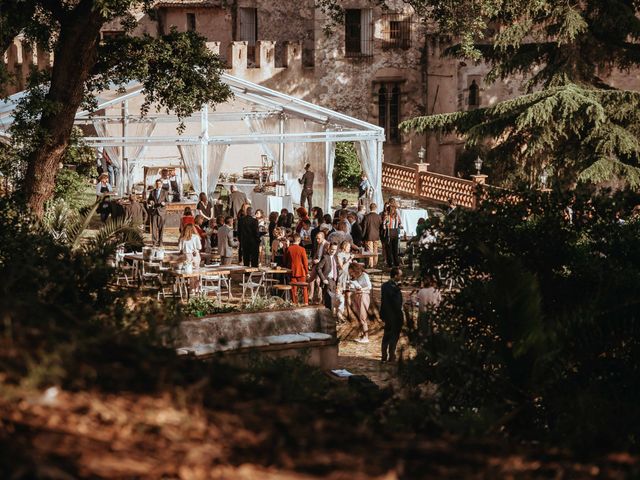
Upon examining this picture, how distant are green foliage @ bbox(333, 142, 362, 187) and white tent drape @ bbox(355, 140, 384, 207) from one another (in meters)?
10.0

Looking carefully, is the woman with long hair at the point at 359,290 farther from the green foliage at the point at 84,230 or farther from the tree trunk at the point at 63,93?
the tree trunk at the point at 63,93

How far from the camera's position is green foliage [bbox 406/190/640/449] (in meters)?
8.22

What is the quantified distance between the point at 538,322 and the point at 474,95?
33192mm

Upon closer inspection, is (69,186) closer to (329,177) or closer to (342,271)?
(329,177)

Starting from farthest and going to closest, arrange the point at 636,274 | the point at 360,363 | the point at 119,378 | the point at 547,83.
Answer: the point at 547,83
the point at 360,363
the point at 636,274
the point at 119,378

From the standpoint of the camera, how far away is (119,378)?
4.95m

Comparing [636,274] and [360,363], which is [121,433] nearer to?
[636,274]

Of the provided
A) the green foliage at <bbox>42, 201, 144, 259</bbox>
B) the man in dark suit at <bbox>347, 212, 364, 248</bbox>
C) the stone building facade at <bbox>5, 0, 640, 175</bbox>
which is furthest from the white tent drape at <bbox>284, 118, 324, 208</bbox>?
the green foliage at <bbox>42, 201, 144, 259</bbox>

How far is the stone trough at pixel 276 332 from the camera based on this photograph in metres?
13.6

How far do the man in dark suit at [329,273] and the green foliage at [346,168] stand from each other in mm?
18045

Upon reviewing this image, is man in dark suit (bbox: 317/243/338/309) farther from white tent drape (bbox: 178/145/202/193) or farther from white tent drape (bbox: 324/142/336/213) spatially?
white tent drape (bbox: 178/145/202/193)

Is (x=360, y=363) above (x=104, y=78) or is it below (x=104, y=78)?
below

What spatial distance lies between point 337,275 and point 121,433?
→ 45.7 feet

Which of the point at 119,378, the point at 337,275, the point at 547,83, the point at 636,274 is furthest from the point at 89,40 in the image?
the point at 547,83
